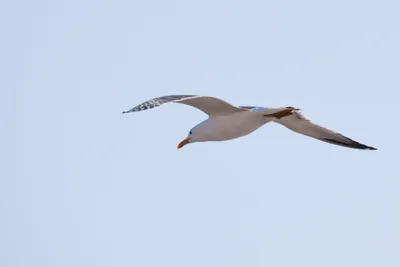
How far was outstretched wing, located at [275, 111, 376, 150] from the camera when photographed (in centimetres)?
2342

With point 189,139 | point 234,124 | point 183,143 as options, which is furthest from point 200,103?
point 183,143

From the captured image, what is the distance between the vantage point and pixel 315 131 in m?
24.2

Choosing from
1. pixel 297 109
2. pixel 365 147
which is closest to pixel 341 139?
pixel 365 147

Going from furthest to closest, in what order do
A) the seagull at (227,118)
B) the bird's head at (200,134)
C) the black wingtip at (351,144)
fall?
the black wingtip at (351,144) → the bird's head at (200,134) → the seagull at (227,118)

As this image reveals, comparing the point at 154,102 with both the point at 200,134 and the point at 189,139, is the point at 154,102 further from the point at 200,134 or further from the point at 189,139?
the point at 189,139

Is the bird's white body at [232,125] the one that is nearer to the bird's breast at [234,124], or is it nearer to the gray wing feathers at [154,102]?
the bird's breast at [234,124]

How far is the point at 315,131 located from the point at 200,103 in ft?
12.1

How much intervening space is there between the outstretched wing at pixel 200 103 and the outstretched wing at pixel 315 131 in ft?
6.08

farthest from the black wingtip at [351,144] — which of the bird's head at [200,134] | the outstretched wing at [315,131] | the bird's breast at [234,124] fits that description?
the bird's head at [200,134]

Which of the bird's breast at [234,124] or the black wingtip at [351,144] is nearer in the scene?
the bird's breast at [234,124]

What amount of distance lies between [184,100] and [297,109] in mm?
2664

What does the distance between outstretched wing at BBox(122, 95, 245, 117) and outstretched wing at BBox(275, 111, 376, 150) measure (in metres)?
1.85

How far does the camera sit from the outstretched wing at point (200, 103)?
19766 millimetres

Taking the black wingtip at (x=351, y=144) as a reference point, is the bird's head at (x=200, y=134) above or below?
above
